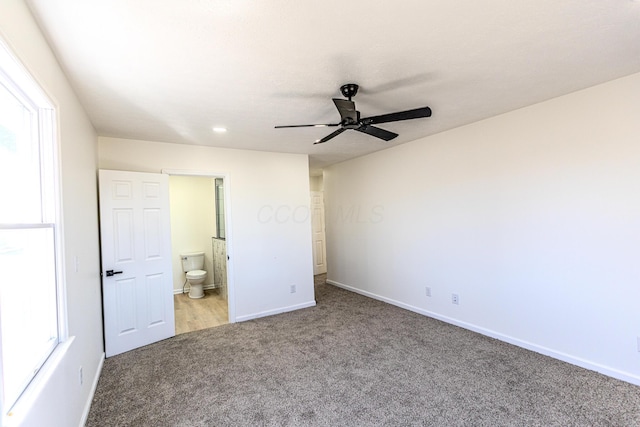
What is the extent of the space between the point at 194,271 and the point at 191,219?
3.43ft

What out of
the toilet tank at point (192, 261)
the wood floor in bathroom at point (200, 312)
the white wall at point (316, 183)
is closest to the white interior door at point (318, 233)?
the white wall at point (316, 183)

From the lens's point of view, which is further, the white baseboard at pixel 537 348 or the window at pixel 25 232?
the white baseboard at pixel 537 348

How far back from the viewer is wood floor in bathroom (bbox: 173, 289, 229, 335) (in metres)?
4.14

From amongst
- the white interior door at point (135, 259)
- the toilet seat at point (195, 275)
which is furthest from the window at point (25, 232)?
the toilet seat at point (195, 275)

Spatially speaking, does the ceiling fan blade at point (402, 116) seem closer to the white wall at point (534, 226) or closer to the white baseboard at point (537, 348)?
the white wall at point (534, 226)

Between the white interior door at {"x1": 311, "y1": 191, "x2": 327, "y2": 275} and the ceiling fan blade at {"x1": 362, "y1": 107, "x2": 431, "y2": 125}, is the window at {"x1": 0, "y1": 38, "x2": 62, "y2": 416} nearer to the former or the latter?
the ceiling fan blade at {"x1": 362, "y1": 107, "x2": 431, "y2": 125}

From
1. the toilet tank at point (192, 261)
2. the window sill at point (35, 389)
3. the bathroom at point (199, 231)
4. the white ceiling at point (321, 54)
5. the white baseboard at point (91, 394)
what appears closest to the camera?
the window sill at point (35, 389)

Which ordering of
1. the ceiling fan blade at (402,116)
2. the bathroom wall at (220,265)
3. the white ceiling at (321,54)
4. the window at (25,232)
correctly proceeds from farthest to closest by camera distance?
the bathroom wall at (220,265) → the ceiling fan blade at (402,116) → the white ceiling at (321,54) → the window at (25,232)

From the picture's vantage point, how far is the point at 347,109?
223 centimetres

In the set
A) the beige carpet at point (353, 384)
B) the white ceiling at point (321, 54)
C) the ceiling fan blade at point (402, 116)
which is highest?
the white ceiling at point (321, 54)

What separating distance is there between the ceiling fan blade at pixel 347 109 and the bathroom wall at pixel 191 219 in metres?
4.20

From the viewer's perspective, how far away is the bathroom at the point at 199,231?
5.57 meters

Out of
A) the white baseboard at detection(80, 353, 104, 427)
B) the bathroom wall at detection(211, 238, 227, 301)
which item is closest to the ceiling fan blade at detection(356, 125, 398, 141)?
the white baseboard at detection(80, 353, 104, 427)

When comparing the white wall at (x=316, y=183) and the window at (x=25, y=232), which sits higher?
the white wall at (x=316, y=183)
